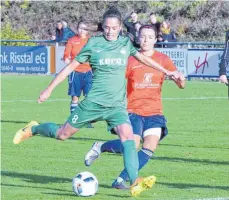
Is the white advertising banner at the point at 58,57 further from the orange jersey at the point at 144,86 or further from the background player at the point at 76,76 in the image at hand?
the orange jersey at the point at 144,86

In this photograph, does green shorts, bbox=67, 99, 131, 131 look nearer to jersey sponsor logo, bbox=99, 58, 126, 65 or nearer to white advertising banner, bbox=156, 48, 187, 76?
jersey sponsor logo, bbox=99, 58, 126, 65

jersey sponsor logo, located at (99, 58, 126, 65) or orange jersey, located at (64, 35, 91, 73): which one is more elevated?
jersey sponsor logo, located at (99, 58, 126, 65)

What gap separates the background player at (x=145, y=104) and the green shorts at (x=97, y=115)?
0.59 m

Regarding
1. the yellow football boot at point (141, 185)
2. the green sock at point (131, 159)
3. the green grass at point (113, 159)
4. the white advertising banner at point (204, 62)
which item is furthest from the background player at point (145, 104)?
the white advertising banner at point (204, 62)

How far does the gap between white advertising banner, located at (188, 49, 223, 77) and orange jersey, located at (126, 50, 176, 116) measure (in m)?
16.6

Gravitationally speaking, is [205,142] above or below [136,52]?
below

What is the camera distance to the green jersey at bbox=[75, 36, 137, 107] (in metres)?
8.99

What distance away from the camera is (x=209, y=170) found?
11.0 metres

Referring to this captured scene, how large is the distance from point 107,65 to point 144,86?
979 millimetres

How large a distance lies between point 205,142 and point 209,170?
3082 mm

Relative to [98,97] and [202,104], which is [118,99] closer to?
[98,97]

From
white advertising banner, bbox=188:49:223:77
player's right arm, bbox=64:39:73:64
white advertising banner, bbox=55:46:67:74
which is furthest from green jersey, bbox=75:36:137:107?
white advertising banner, bbox=55:46:67:74

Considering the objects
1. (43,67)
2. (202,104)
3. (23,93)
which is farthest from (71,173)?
(43,67)

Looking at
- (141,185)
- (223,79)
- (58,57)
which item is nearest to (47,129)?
(141,185)
